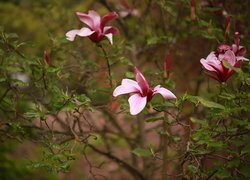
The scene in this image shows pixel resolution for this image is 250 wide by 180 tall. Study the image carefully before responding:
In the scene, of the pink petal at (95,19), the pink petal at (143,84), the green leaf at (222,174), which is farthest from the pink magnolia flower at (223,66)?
the pink petal at (95,19)

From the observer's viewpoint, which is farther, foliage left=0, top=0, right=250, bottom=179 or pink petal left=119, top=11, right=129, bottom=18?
pink petal left=119, top=11, right=129, bottom=18

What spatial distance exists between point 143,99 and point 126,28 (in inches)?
61.3

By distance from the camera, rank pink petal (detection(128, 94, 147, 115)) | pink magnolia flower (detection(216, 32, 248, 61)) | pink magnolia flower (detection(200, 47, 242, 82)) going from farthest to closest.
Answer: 1. pink magnolia flower (detection(216, 32, 248, 61))
2. pink magnolia flower (detection(200, 47, 242, 82))
3. pink petal (detection(128, 94, 147, 115))

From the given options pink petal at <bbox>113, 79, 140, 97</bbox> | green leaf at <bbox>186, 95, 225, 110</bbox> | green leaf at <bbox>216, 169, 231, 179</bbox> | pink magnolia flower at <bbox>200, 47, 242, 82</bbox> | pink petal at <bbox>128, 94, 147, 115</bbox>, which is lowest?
green leaf at <bbox>216, 169, 231, 179</bbox>

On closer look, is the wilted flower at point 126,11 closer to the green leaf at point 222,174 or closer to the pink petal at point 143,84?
the pink petal at point 143,84

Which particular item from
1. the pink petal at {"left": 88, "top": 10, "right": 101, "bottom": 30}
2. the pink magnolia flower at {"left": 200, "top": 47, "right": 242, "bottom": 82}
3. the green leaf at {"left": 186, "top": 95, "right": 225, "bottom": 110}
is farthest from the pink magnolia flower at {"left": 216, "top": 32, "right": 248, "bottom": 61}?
the pink petal at {"left": 88, "top": 10, "right": 101, "bottom": 30}

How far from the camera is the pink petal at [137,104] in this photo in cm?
138

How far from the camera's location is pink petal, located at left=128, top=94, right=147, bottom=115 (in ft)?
4.54

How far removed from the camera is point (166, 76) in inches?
70.4

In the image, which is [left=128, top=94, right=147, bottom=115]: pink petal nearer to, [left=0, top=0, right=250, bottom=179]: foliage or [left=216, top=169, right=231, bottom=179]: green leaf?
[left=0, top=0, right=250, bottom=179]: foliage

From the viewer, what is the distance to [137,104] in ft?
4.63

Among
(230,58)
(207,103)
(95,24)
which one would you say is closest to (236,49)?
(230,58)

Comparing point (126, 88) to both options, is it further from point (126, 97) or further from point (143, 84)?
point (126, 97)

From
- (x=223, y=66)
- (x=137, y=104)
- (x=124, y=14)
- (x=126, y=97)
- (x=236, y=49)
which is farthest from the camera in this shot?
(x=124, y=14)
